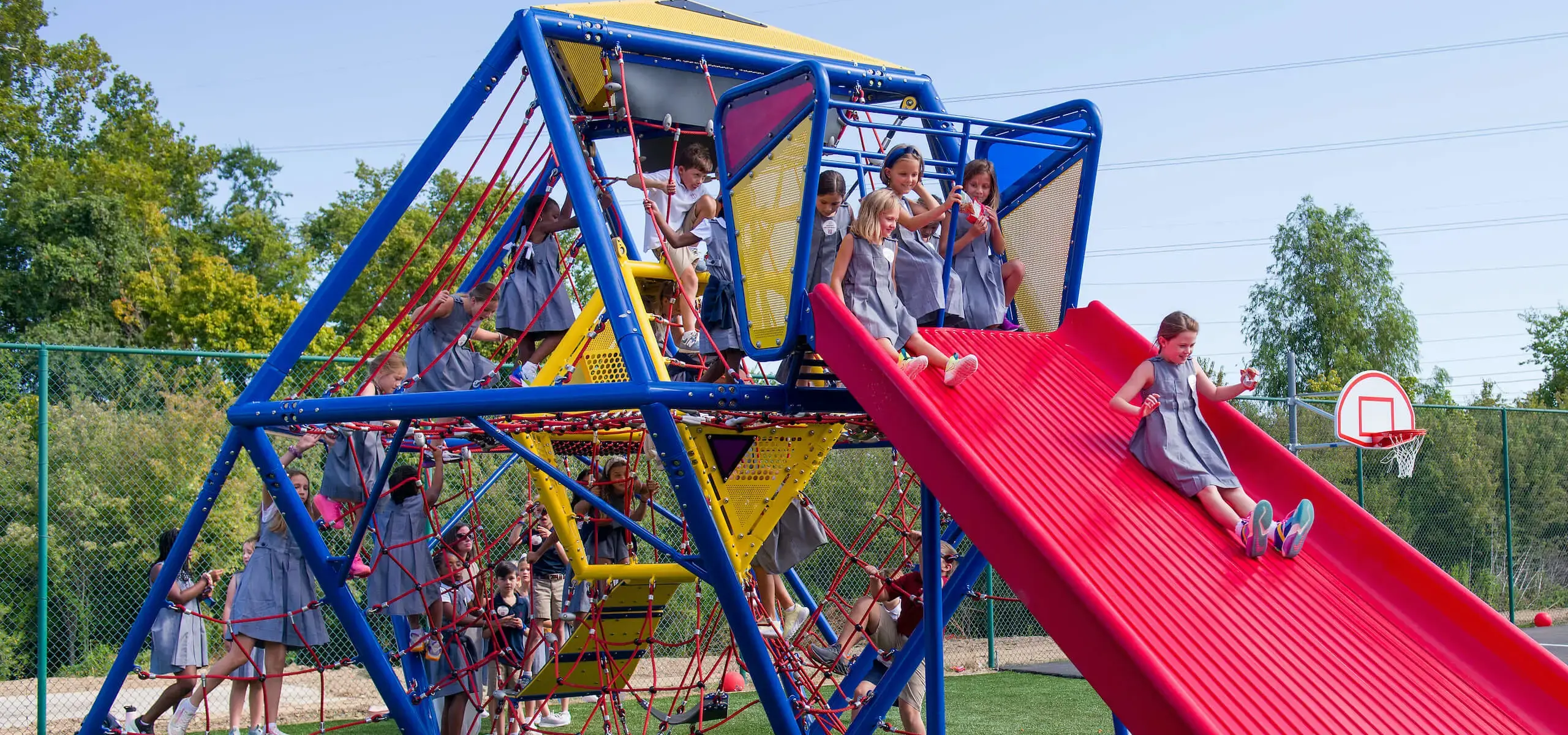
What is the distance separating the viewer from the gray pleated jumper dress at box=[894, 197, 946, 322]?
6.23 metres

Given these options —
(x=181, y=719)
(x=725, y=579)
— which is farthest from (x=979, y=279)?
(x=181, y=719)

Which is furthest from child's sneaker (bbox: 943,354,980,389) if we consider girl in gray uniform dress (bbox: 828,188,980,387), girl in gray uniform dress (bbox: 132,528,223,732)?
girl in gray uniform dress (bbox: 132,528,223,732)

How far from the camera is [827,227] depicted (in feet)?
19.9

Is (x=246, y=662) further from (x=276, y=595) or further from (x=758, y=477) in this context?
(x=758, y=477)

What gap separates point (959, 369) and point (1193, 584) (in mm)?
1408

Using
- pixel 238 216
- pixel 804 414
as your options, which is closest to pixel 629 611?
pixel 804 414

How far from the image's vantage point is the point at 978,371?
238 inches

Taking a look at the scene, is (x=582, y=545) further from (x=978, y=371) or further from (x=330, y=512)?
(x=978, y=371)

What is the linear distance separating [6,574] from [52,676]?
2.65ft

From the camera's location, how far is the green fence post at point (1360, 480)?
15117 mm

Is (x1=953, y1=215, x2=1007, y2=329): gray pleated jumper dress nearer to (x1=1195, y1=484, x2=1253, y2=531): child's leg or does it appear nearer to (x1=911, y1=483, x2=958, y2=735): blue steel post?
(x1=911, y1=483, x2=958, y2=735): blue steel post

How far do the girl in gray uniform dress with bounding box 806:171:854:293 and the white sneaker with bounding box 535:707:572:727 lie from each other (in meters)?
5.35

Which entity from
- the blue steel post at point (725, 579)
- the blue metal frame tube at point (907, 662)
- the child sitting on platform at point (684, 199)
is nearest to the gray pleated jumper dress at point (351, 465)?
the child sitting on platform at point (684, 199)

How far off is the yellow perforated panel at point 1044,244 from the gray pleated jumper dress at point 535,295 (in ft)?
8.55
